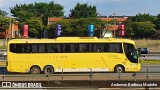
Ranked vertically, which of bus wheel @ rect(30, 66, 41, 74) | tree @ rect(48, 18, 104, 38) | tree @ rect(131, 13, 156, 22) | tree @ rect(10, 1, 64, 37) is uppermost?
tree @ rect(10, 1, 64, 37)

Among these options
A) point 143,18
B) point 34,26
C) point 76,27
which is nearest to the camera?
point 76,27

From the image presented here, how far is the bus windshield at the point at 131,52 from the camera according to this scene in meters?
29.5

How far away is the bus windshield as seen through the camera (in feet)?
96.7

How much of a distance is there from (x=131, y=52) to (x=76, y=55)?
438cm

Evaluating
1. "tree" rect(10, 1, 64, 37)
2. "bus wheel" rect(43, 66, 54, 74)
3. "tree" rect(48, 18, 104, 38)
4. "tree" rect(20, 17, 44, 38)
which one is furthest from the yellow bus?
"tree" rect(10, 1, 64, 37)

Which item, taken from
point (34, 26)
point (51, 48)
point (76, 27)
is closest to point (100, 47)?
point (51, 48)

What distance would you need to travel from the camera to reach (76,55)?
2925 centimetres

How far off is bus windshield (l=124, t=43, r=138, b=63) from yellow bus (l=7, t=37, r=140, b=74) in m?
0.08

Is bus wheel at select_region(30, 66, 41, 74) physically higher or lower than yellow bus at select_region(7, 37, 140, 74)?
lower

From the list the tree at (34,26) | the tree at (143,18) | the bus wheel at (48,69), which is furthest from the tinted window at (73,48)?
the tree at (143,18)

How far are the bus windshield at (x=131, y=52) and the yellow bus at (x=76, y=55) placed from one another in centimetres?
8

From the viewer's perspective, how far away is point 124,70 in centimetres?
2948

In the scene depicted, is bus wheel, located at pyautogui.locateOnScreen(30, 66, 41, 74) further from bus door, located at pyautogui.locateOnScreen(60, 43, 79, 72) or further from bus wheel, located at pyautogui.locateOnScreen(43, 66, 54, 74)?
bus door, located at pyautogui.locateOnScreen(60, 43, 79, 72)

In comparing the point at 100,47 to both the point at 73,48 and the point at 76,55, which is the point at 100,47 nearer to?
the point at 76,55
